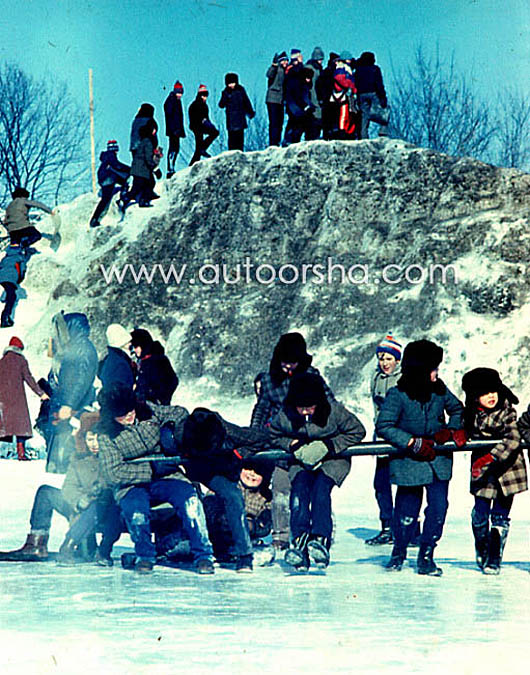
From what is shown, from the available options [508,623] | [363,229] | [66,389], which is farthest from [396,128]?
[508,623]

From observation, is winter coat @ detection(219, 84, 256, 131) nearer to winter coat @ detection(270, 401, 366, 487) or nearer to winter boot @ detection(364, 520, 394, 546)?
winter boot @ detection(364, 520, 394, 546)

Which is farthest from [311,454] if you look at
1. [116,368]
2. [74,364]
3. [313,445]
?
[74,364]

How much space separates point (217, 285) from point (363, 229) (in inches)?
117

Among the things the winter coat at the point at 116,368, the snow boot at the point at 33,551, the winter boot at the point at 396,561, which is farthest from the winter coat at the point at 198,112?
the winter boot at the point at 396,561

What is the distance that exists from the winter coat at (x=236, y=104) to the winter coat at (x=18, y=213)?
12.3 ft

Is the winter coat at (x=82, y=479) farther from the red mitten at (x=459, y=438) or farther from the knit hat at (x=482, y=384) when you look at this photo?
the knit hat at (x=482, y=384)

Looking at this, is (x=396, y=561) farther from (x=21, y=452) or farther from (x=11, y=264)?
(x=11, y=264)

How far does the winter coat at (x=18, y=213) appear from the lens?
20.9 meters

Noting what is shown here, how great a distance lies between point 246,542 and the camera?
283 inches

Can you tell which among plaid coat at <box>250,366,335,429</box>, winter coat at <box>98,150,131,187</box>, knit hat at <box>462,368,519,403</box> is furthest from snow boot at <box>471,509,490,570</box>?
winter coat at <box>98,150,131,187</box>

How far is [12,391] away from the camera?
14.5 m

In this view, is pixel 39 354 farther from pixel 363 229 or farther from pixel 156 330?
pixel 363 229

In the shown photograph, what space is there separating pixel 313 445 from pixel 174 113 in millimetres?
15652

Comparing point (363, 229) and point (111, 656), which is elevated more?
point (363, 229)
